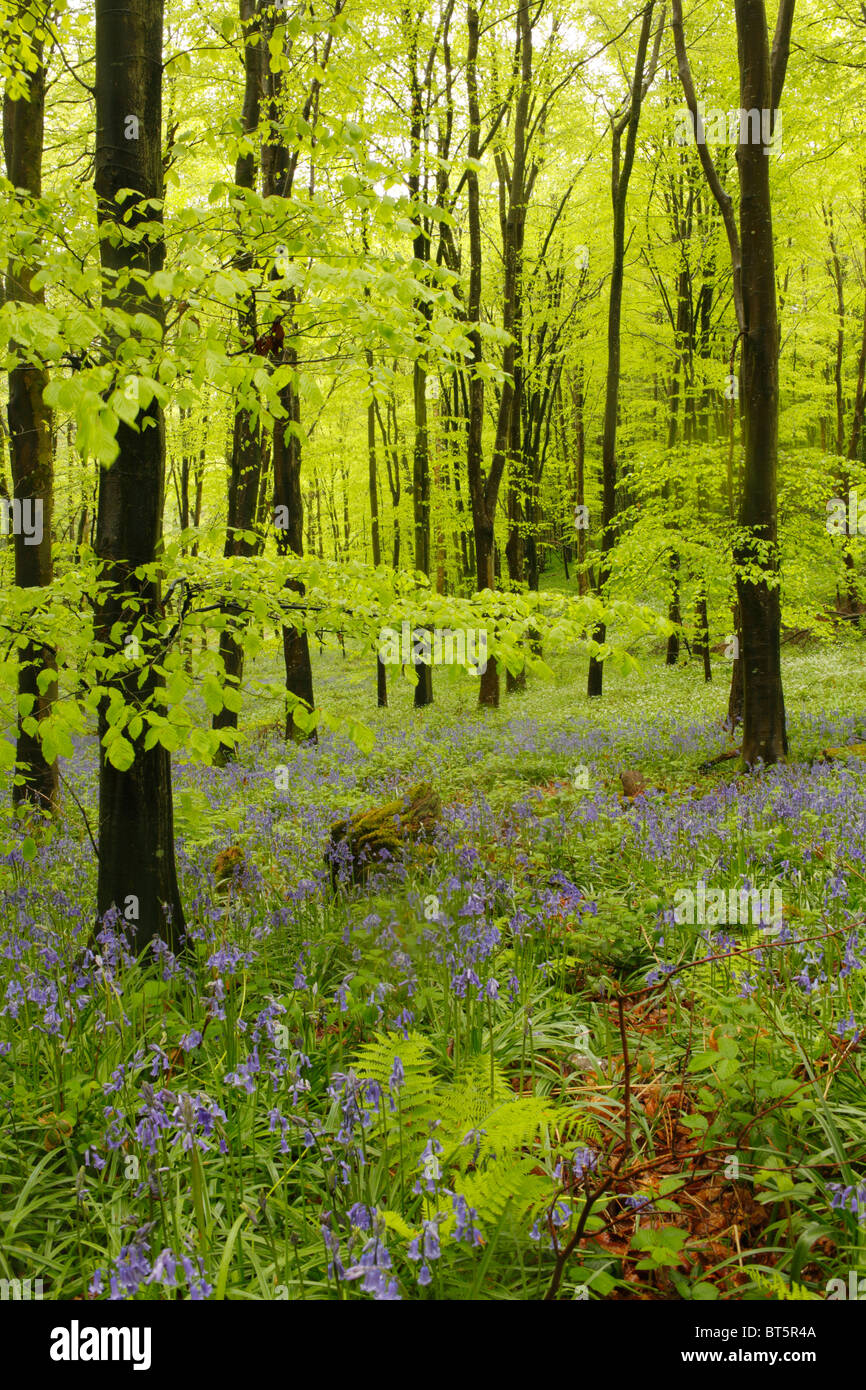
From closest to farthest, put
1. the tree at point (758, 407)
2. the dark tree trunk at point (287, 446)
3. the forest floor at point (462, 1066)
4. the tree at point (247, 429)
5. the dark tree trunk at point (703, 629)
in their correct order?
the forest floor at point (462, 1066), the tree at point (247, 429), the tree at point (758, 407), the dark tree trunk at point (287, 446), the dark tree trunk at point (703, 629)

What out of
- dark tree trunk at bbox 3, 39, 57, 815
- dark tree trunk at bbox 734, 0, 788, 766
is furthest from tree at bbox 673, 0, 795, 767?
dark tree trunk at bbox 3, 39, 57, 815

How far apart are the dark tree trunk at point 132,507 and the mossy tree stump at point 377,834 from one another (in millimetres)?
1535

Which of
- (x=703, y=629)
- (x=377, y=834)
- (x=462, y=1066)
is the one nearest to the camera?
(x=462, y=1066)

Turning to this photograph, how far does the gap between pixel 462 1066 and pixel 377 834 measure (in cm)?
298

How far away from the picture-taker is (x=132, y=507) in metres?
4.18

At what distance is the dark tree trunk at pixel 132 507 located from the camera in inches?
161

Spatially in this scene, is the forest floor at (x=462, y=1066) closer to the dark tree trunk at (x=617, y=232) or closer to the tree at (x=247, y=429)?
the tree at (x=247, y=429)

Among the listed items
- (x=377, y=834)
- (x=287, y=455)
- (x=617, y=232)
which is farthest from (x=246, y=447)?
(x=617, y=232)

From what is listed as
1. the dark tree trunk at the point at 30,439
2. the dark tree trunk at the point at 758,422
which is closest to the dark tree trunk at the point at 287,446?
the dark tree trunk at the point at 30,439

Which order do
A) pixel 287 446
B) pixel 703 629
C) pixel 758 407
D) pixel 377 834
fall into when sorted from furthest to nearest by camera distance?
pixel 703 629
pixel 287 446
pixel 758 407
pixel 377 834

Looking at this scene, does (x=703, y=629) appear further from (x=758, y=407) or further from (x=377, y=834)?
(x=377, y=834)
